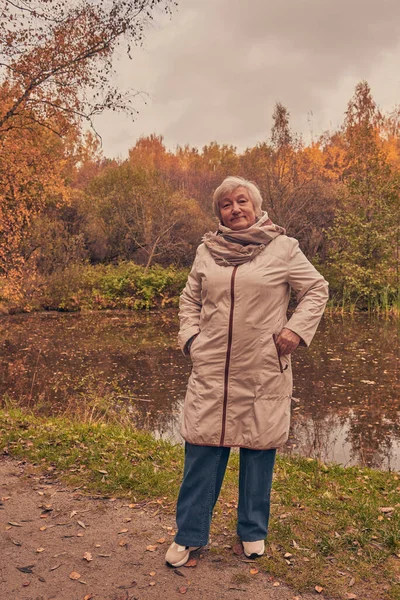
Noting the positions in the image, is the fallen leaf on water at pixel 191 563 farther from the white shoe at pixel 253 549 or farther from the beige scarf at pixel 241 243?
the beige scarf at pixel 241 243

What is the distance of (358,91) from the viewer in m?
27.3

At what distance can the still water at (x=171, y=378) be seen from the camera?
6965mm

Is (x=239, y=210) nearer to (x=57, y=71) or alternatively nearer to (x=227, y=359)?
(x=227, y=359)

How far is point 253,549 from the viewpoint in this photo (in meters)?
3.04

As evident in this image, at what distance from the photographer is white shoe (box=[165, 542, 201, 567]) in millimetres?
2953

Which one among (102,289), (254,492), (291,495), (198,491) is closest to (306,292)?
(254,492)

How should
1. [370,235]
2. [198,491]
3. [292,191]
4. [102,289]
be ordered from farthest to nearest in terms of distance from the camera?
[292,191] → [102,289] → [370,235] → [198,491]

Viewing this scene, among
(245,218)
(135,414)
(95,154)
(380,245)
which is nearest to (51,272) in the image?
(380,245)

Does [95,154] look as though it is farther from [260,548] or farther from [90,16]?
[260,548]

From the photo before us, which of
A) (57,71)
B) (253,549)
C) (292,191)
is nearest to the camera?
(253,549)

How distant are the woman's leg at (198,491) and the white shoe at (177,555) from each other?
0.03 m

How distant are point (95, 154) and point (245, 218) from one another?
4368 centimetres

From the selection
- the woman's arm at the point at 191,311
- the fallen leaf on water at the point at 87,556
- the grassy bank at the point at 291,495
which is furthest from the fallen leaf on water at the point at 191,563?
the woman's arm at the point at 191,311

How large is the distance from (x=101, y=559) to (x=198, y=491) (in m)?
0.73
